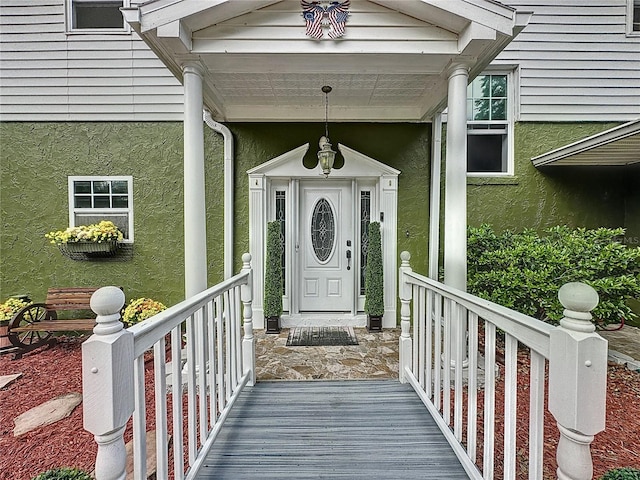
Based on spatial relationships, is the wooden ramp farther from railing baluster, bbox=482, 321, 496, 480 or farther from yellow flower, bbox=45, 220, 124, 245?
yellow flower, bbox=45, 220, 124, 245

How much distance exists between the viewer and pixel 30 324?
4.15 meters

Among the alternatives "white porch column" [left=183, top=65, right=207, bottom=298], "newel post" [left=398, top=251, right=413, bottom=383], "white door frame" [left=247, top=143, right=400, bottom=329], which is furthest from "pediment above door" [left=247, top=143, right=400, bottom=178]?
"newel post" [left=398, top=251, right=413, bottom=383]

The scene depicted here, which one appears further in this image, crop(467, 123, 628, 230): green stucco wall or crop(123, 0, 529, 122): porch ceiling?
crop(467, 123, 628, 230): green stucco wall

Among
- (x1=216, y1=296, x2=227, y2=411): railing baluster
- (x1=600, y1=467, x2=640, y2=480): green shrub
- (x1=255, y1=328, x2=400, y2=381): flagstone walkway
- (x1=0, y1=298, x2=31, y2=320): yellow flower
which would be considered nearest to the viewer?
(x1=600, y1=467, x2=640, y2=480): green shrub

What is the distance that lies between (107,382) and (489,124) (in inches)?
206

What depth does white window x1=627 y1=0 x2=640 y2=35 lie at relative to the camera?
4.52m

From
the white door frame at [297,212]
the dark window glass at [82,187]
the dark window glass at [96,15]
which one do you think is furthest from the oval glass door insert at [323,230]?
the dark window glass at [96,15]

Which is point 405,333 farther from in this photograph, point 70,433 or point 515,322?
point 70,433

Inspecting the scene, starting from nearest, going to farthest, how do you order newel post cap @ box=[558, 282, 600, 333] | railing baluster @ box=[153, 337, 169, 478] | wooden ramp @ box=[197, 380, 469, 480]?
newel post cap @ box=[558, 282, 600, 333] → railing baluster @ box=[153, 337, 169, 478] → wooden ramp @ box=[197, 380, 469, 480]

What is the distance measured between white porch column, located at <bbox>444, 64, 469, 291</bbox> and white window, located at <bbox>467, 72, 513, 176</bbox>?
205 cm

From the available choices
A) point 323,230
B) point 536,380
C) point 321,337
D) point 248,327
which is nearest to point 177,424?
point 248,327

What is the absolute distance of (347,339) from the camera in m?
4.01

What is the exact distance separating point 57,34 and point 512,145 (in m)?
6.50

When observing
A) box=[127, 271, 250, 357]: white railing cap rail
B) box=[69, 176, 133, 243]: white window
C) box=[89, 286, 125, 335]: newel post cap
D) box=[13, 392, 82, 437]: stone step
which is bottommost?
box=[13, 392, 82, 437]: stone step
